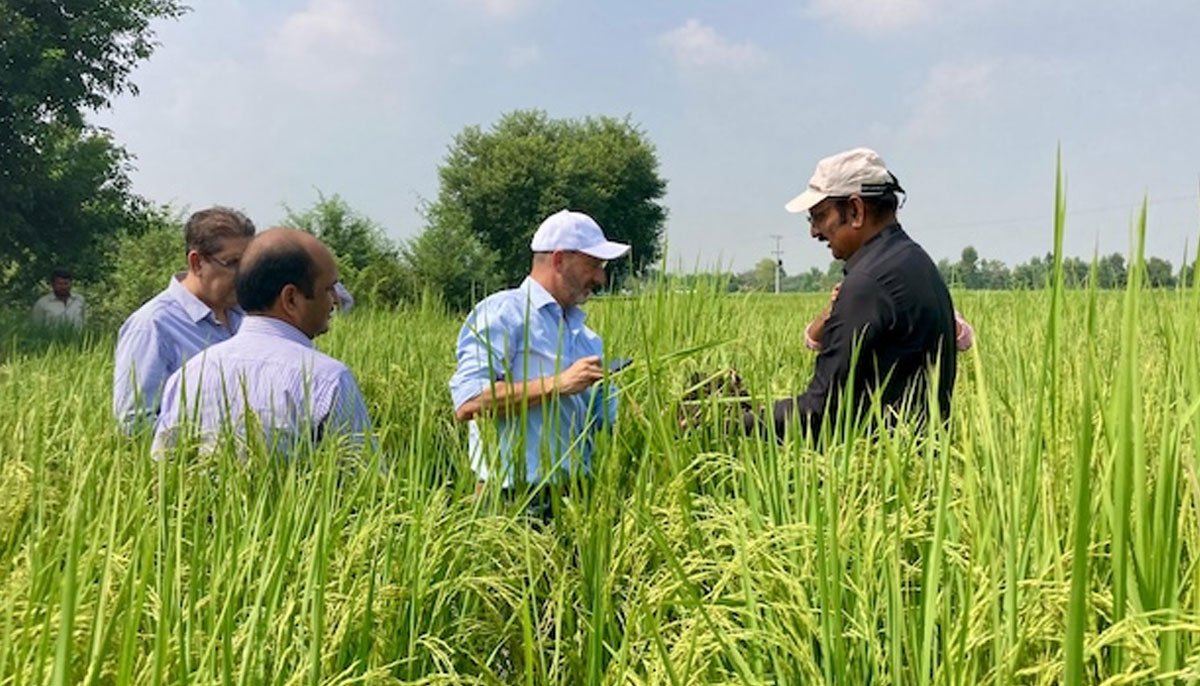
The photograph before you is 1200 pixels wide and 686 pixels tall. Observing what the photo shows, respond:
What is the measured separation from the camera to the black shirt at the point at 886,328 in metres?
2.26

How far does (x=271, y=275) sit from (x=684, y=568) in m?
1.41

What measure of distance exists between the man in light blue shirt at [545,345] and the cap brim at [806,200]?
537 mm

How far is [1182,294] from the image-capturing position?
1.58 meters

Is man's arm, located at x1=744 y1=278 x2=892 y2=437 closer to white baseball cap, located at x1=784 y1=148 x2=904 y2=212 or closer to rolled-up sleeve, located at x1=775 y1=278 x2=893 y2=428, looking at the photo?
rolled-up sleeve, located at x1=775 y1=278 x2=893 y2=428

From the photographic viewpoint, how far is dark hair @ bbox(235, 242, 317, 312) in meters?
2.28

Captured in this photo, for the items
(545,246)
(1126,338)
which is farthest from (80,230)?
(1126,338)

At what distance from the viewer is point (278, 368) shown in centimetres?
212

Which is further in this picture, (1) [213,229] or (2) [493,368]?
(1) [213,229]

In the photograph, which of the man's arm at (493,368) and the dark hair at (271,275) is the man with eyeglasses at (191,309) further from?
the man's arm at (493,368)

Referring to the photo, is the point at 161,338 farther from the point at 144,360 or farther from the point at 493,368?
the point at 493,368

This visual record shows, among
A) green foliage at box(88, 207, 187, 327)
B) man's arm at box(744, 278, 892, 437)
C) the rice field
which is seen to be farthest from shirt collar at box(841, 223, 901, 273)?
green foliage at box(88, 207, 187, 327)

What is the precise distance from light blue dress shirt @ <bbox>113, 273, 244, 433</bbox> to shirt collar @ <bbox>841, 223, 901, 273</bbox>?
183cm

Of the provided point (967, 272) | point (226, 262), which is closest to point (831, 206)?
point (226, 262)

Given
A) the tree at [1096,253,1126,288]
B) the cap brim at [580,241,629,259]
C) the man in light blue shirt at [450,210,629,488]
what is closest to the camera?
the tree at [1096,253,1126,288]
